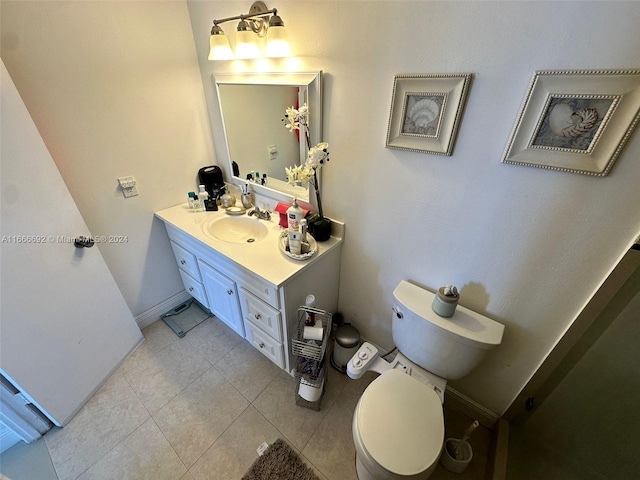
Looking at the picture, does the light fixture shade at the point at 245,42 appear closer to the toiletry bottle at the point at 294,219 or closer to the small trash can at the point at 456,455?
the toiletry bottle at the point at 294,219

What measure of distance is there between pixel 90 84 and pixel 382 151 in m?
1.44

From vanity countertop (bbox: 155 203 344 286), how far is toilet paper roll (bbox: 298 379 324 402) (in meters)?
0.62

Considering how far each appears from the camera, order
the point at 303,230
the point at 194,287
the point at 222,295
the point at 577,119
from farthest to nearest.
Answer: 1. the point at 194,287
2. the point at 222,295
3. the point at 303,230
4. the point at 577,119

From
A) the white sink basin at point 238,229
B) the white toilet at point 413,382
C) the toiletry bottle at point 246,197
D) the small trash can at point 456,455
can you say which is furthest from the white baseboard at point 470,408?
the toiletry bottle at point 246,197

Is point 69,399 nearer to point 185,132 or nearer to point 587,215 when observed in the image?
point 185,132

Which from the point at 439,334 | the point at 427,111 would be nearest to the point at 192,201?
the point at 427,111

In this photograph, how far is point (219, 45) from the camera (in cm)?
122

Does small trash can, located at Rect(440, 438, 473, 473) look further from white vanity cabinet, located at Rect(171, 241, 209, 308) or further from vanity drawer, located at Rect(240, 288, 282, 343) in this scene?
white vanity cabinet, located at Rect(171, 241, 209, 308)

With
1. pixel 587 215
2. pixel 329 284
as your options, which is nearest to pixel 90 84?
pixel 329 284

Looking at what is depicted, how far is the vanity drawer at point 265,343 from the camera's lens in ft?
4.59

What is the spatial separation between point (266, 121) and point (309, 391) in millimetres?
1479

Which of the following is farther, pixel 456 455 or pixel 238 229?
pixel 238 229

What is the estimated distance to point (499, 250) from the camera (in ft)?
3.19

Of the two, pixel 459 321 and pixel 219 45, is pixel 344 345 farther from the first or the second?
pixel 219 45
